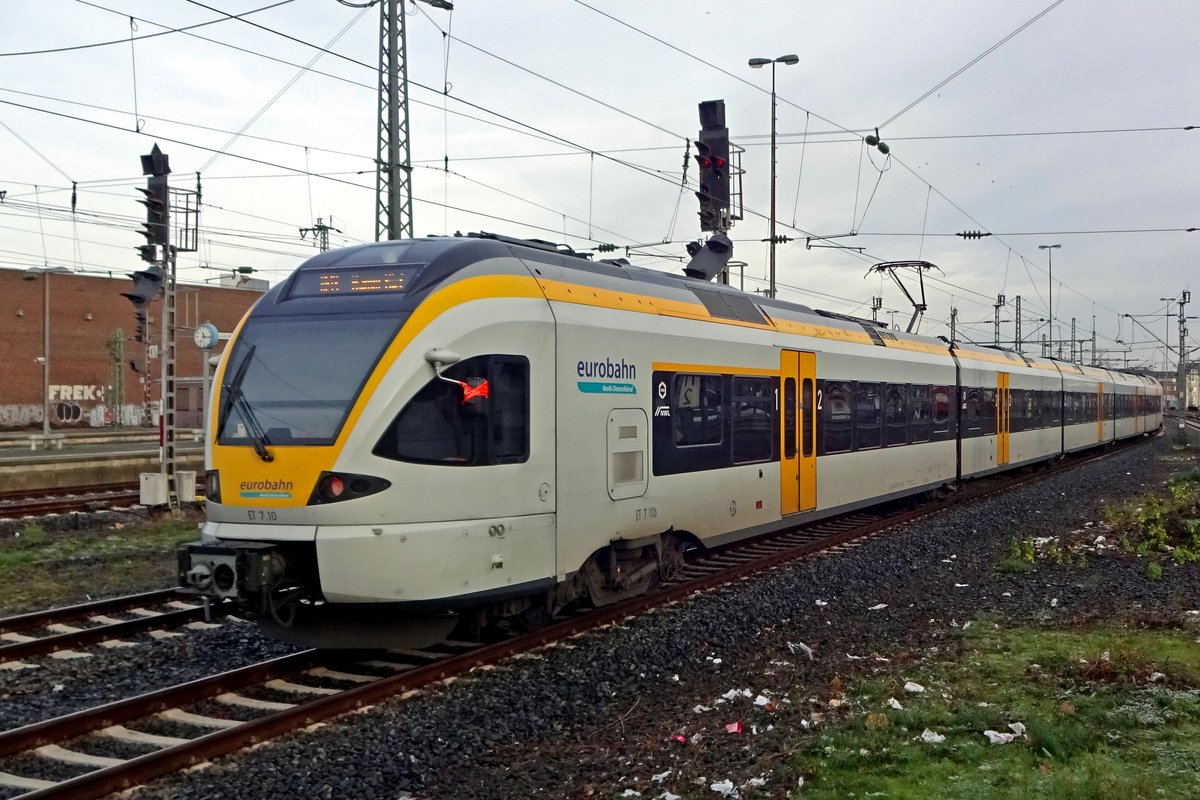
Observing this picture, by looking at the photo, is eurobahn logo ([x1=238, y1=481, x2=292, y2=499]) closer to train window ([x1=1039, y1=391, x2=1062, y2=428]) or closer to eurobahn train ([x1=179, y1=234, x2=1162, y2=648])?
eurobahn train ([x1=179, y1=234, x2=1162, y2=648])

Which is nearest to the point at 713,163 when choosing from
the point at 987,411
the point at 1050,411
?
the point at 987,411

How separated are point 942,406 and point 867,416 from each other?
447cm

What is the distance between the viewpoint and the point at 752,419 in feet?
39.2

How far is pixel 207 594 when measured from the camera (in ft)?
23.8

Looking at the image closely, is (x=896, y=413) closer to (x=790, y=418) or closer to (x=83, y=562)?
(x=790, y=418)

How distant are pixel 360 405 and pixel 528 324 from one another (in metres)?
1.72

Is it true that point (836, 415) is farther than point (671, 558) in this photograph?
Yes

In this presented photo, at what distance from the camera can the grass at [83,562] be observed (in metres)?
11.2

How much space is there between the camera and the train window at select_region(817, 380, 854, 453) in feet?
46.1

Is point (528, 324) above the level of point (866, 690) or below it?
above

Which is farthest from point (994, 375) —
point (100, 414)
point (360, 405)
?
point (100, 414)

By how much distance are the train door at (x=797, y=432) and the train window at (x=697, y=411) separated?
186 centimetres

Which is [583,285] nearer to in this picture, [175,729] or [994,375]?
[175,729]

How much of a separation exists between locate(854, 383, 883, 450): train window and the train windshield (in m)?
9.58
